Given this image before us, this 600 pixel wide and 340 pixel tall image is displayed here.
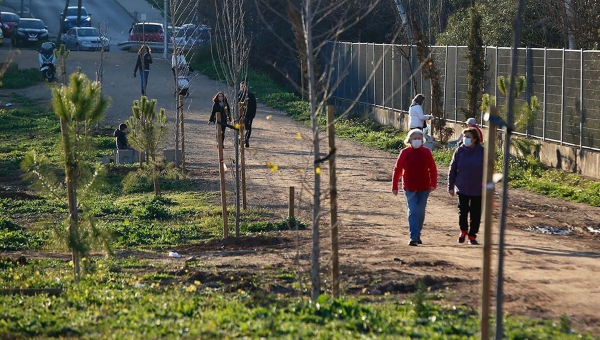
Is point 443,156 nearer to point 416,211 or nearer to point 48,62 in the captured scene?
point 416,211

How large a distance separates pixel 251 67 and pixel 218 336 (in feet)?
126

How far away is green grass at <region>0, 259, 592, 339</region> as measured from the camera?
23.6 ft

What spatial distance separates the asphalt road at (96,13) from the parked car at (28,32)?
6853 millimetres

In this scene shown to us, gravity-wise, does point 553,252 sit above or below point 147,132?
below

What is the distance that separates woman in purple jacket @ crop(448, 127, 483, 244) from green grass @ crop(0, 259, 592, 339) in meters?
3.60

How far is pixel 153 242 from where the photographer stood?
13.7 metres

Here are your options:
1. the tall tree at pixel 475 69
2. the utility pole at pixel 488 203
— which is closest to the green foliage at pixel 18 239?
the utility pole at pixel 488 203

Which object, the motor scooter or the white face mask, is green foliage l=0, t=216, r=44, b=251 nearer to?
the white face mask

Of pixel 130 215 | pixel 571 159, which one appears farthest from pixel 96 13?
pixel 130 215

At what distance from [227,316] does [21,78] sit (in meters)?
35.6

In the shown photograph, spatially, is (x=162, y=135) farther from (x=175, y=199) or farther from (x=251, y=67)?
(x=251, y=67)

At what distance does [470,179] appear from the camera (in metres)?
12.3

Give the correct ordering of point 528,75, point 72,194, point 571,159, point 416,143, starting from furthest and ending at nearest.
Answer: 1. point 528,75
2. point 571,159
3. point 416,143
4. point 72,194

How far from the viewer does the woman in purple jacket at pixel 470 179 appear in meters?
12.3
